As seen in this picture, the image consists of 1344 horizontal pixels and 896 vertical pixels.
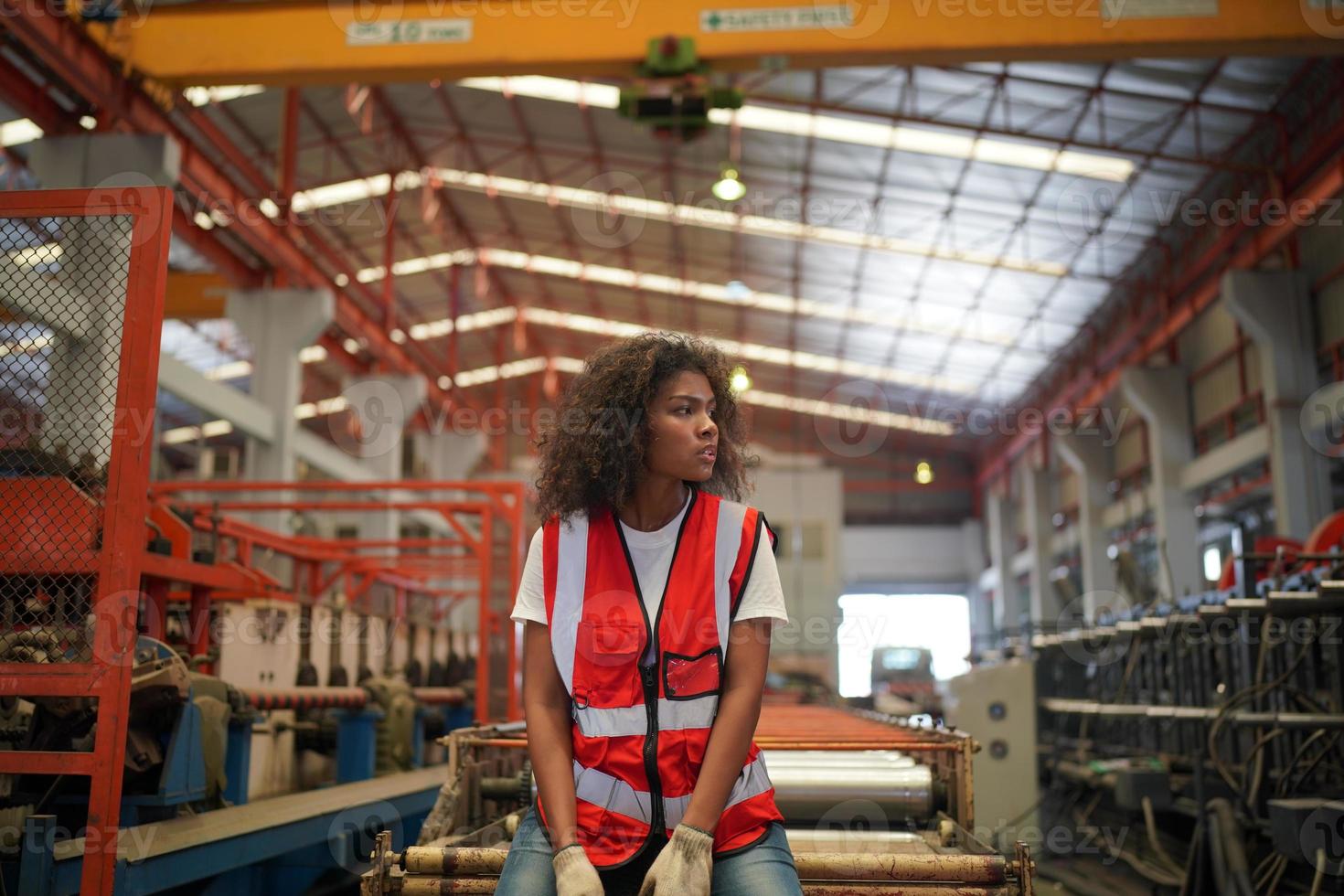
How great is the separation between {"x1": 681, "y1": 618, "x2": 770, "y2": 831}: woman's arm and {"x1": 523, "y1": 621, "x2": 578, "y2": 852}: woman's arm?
0.22 meters

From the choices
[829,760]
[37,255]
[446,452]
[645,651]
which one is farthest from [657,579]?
[446,452]

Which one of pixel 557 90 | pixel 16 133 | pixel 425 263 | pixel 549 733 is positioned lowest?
pixel 549 733

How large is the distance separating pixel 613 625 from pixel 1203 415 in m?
15.9

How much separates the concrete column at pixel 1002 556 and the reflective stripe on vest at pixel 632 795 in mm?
23493

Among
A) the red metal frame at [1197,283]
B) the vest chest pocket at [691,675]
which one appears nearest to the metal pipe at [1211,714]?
the vest chest pocket at [691,675]

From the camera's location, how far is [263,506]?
29.0 feet

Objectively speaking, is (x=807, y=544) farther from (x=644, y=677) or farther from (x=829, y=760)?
(x=644, y=677)

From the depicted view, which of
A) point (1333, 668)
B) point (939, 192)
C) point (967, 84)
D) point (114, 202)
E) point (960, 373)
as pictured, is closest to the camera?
point (114, 202)

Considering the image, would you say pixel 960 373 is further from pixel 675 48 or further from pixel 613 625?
pixel 613 625

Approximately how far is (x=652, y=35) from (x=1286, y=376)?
8.61 meters

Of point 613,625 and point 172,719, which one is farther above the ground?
point 613,625

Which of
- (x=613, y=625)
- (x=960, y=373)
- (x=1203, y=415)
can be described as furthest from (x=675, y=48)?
(x=960, y=373)

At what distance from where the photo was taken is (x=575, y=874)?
185cm

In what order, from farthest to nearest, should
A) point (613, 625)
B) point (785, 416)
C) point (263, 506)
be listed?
1. point (785, 416)
2. point (263, 506)
3. point (613, 625)
